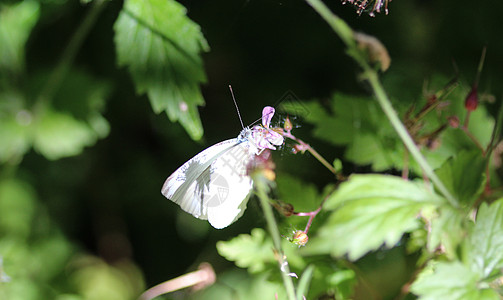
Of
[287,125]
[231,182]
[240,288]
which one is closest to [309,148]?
[287,125]

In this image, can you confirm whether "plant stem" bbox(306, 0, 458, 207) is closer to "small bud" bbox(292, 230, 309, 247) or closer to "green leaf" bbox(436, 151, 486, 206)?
"green leaf" bbox(436, 151, 486, 206)

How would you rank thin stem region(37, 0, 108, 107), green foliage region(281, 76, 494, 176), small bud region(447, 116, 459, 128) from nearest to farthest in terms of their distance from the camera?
small bud region(447, 116, 459, 128), green foliage region(281, 76, 494, 176), thin stem region(37, 0, 108, 107)

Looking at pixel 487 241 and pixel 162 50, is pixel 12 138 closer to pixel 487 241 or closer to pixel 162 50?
pixel 162 50

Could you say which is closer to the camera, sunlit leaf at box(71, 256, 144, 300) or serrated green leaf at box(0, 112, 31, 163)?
serrated green leaf at box(0, 112, 31, 163)

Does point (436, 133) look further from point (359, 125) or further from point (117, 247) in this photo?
point (117, 247)

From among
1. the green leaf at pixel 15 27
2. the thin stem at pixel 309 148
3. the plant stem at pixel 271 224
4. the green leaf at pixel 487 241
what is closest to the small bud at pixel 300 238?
the plant stem at pixel 271 224

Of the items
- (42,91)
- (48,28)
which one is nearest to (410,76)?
(42,91)

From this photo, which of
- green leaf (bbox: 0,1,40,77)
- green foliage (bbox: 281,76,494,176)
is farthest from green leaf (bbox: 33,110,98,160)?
green foliage (bbox: 281,76,494,176)

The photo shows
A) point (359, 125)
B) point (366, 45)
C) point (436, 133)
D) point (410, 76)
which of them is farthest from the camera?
point (410, 76)
